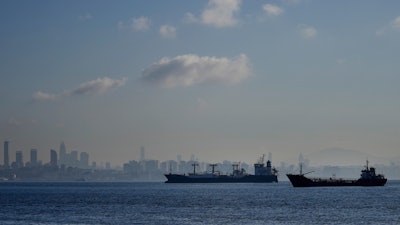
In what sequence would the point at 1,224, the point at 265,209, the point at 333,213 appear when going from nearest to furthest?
the point at 1,224, the point at 333,213, the point at 265,209

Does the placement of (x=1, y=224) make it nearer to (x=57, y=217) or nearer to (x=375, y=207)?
(x=57, y=217)

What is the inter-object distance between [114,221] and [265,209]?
3412cm

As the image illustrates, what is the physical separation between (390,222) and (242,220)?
1984 cm

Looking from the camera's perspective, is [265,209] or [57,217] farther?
[265,209]

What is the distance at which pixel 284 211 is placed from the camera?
11706 cm

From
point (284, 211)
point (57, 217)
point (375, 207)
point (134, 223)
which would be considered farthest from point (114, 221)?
point (375, 207)

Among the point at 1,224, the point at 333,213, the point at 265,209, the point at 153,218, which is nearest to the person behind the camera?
the point at 1,224

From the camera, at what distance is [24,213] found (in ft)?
383

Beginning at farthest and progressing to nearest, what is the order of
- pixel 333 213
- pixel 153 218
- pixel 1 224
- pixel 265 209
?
1. pixel 265 209
2. pixel 333 213
3. pixel 153 218
4. pixel 1 224

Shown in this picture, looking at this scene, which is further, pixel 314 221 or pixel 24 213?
pixel 24 213

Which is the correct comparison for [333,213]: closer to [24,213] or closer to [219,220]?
[219,220]

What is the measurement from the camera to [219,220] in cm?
9762

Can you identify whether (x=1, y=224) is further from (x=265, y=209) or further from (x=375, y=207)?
(x=375, y=207)

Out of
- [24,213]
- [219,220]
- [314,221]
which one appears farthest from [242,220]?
[24,213]
